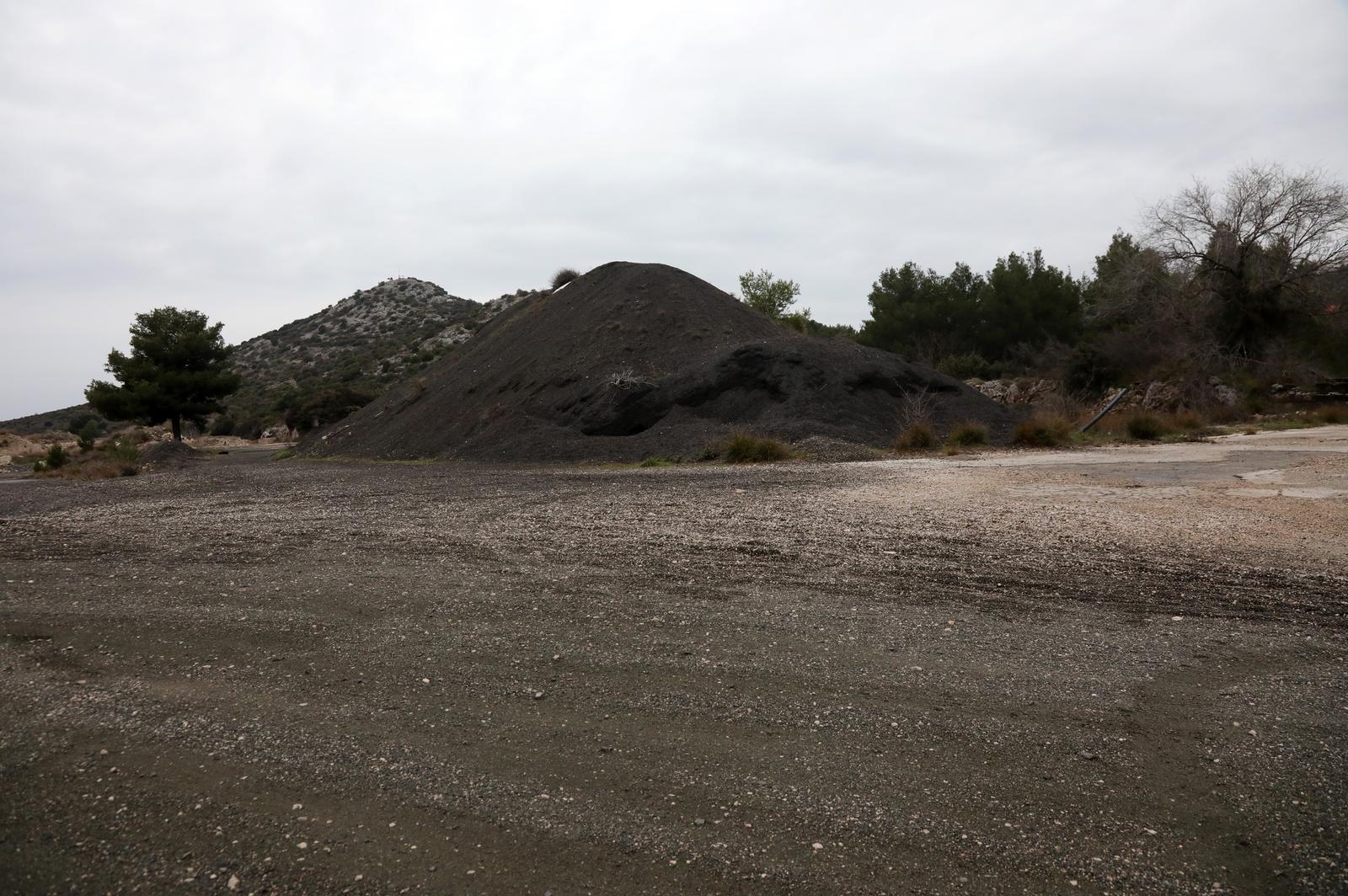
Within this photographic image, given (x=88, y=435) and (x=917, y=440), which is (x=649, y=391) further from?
(x=88, y=435)

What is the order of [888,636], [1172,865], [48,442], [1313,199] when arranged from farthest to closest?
[48,442]
[1313,199]
[888,636]
[1172,865]

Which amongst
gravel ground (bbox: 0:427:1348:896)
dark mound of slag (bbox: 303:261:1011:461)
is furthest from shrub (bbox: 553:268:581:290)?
gravel ground (bbox: 0:427:1348:896)

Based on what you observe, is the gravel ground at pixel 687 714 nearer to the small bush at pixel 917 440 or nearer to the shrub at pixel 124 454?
the small bush at pixel 917 440

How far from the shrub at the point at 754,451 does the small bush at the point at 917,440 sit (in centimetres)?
281

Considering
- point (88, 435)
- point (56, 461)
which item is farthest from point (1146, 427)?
point (88, 435)

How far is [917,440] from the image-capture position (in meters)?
18.6

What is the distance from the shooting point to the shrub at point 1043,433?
18.6 m

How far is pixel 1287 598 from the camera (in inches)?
206

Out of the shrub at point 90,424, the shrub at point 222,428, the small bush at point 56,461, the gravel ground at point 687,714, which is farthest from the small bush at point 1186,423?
the shrub at point 90,424

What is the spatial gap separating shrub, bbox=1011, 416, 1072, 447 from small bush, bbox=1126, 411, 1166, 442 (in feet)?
7.46

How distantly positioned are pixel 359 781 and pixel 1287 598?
5.71m

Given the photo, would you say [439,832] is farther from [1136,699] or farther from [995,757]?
[1136,699]

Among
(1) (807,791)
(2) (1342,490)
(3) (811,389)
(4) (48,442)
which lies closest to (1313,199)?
(3) (811,389)

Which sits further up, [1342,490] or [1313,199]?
[1313,199]
